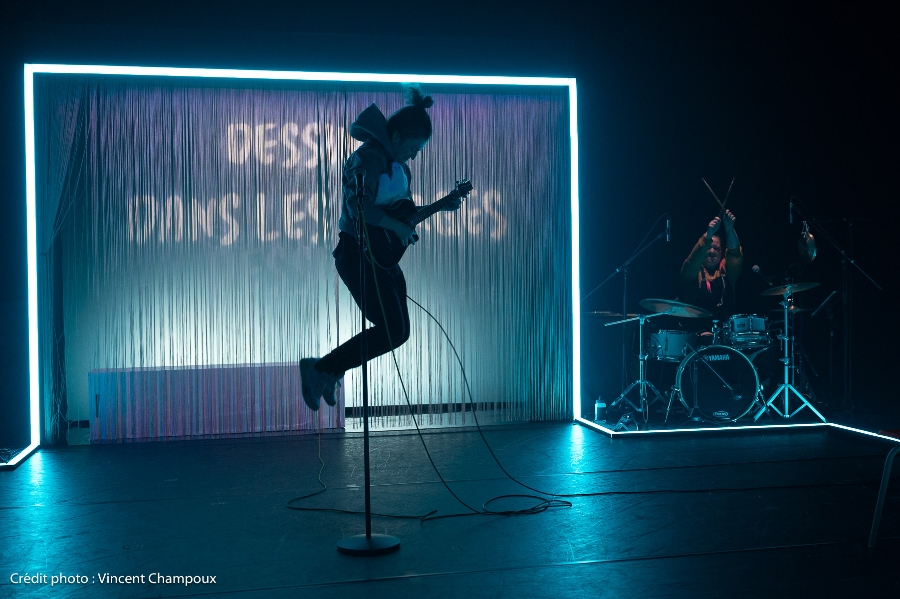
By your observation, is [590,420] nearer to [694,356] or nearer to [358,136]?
[694,356]

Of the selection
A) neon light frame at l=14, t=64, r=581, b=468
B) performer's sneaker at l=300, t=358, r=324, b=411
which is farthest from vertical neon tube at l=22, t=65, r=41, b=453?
performer's sneaker at l=300, t=358, r=324, b=411

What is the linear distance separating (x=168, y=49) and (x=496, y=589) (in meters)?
4.69

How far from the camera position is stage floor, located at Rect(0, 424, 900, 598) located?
8.22 feet

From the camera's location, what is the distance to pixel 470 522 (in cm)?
320

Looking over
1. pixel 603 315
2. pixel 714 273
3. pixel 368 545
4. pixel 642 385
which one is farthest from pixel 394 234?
pixel 714 273

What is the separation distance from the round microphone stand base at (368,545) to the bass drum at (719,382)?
11.1ft

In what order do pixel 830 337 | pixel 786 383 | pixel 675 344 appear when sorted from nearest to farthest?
1. pixel 675 344
2. pixel 786 383
3. pixel 830 337

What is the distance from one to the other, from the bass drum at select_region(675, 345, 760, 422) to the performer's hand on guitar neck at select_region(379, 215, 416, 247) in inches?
111

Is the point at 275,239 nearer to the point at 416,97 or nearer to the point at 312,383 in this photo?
the point at 312,383

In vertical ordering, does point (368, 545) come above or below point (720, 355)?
below

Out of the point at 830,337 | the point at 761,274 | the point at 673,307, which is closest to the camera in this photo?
the point at 673,307

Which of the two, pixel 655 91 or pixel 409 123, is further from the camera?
pixel 655 91

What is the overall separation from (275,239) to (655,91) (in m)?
3.44

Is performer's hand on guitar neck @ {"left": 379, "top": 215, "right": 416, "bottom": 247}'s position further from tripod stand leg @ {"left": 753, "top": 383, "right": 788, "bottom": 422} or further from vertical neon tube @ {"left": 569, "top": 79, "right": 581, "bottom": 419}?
tripod stand leg @ {"left": 753, "top": 383, "right": 788, "bottom": 422}
